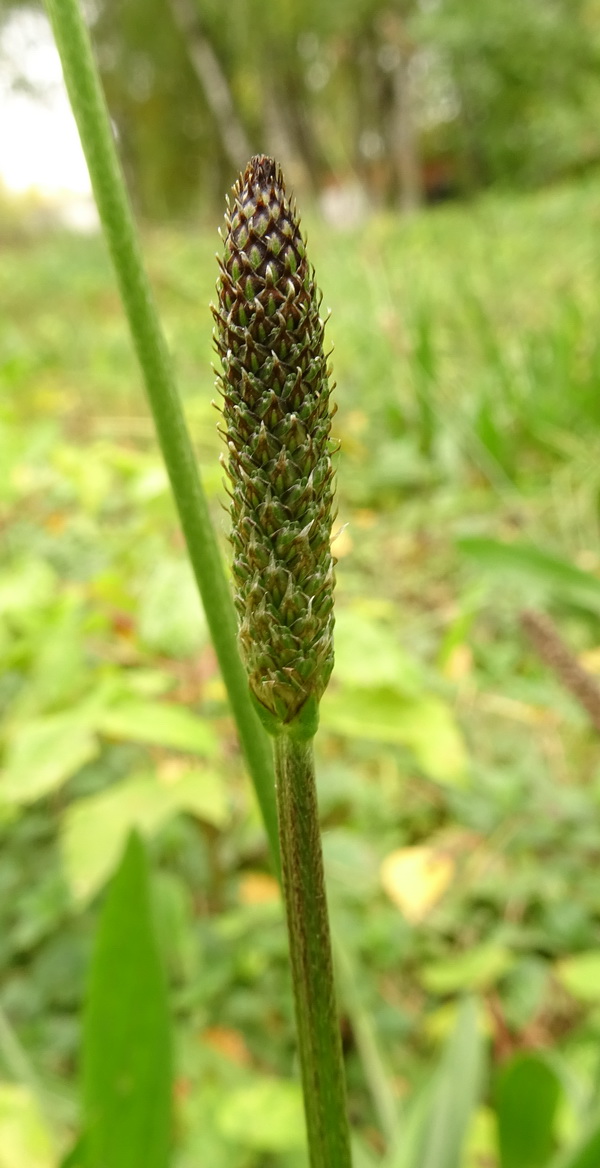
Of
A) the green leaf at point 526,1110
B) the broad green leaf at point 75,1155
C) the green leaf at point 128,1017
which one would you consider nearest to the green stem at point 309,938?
the broad green leaf at point 75,1155

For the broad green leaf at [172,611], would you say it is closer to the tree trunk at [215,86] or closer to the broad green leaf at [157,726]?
the broad green leaf at [157,726]

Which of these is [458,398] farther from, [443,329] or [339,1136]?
[339,1136]

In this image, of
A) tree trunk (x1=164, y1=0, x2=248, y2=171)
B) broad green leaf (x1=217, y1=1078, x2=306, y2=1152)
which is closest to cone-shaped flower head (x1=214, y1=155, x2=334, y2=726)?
broad green leaf (x1=217, y1=1078, x2=306, y2=1152)

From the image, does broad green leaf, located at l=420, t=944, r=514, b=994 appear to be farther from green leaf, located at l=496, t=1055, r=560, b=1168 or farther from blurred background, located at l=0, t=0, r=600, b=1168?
green leaf, located at l=496, t=1055, r=560, b=1168

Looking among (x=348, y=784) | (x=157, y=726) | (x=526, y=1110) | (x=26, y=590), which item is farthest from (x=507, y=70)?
(x=526, y=1110)

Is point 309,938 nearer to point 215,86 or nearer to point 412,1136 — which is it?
point 412,1136

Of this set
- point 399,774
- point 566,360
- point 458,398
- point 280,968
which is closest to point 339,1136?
point 280,968
